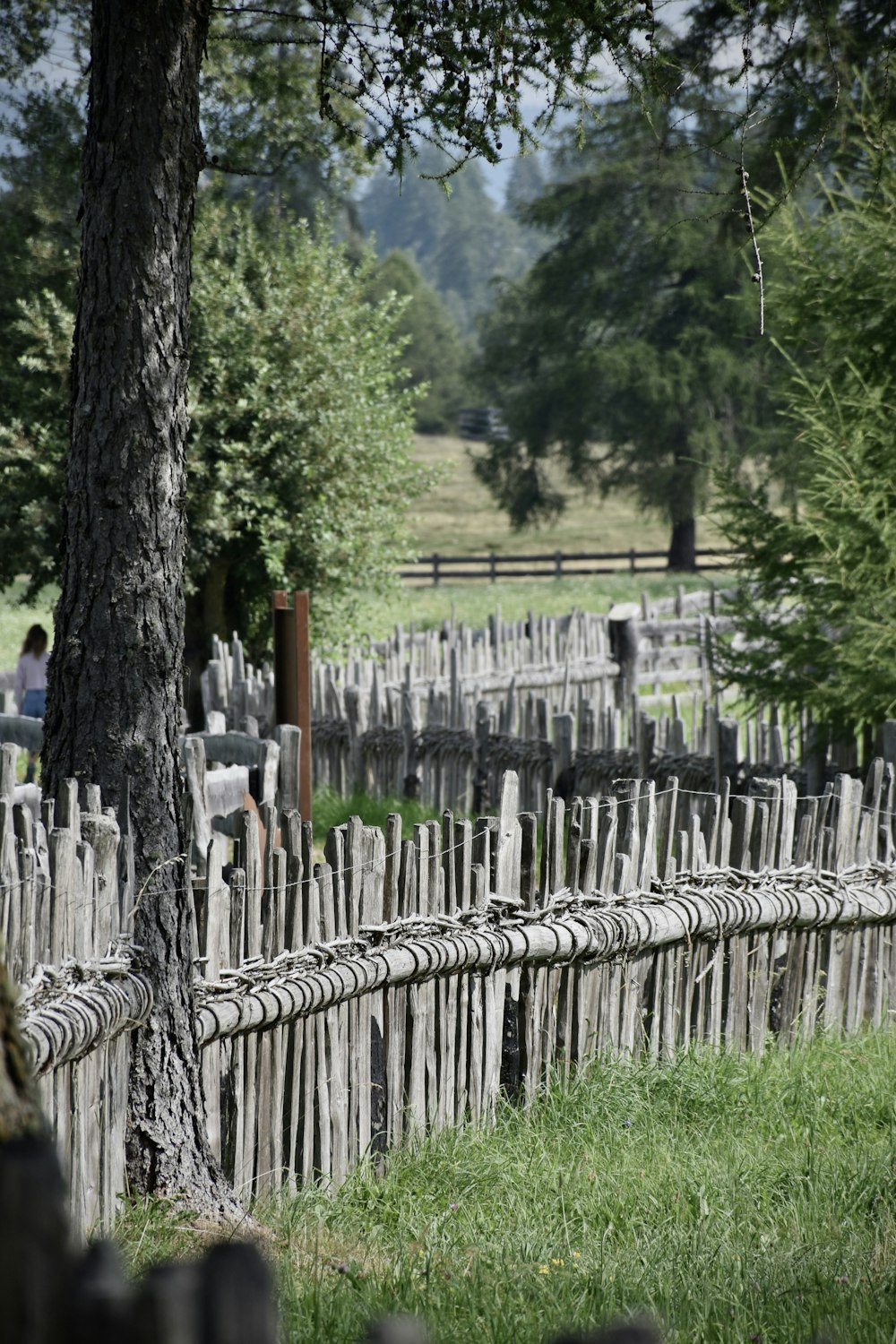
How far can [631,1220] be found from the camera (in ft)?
12.8

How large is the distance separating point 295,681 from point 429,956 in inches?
168

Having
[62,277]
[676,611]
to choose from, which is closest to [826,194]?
[62,277]

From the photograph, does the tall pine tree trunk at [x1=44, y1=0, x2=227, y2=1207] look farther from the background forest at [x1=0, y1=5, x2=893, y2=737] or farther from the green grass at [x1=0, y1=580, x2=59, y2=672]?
the green grass at [x1=0, y1=580, x2=59, y2=672]

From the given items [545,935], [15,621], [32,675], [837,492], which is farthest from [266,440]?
[15,621]

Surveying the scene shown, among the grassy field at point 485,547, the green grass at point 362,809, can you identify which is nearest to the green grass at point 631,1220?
the grassy field at point 485,547

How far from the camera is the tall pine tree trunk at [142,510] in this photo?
3898 mm

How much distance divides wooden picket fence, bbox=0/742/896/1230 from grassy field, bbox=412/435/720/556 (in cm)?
4221

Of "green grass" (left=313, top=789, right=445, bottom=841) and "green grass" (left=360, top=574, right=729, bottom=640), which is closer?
"green grass" (left=313, top=789, right=445, bottom=841)

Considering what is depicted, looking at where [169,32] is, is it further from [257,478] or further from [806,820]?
[257,478]

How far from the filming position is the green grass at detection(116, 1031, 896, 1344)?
3158 mm

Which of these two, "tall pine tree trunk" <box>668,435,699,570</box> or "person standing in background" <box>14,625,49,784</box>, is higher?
"tall pine tree trunk" <box>668,435,699,570</box>

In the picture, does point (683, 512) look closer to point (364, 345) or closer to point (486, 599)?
point (486, 599)

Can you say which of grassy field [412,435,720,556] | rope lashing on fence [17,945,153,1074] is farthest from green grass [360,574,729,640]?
rope lashing on fence [17,945,153,1074]

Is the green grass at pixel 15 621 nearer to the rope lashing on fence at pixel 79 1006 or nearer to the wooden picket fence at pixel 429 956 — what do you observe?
the wooden picket fence at pixel 429 956
